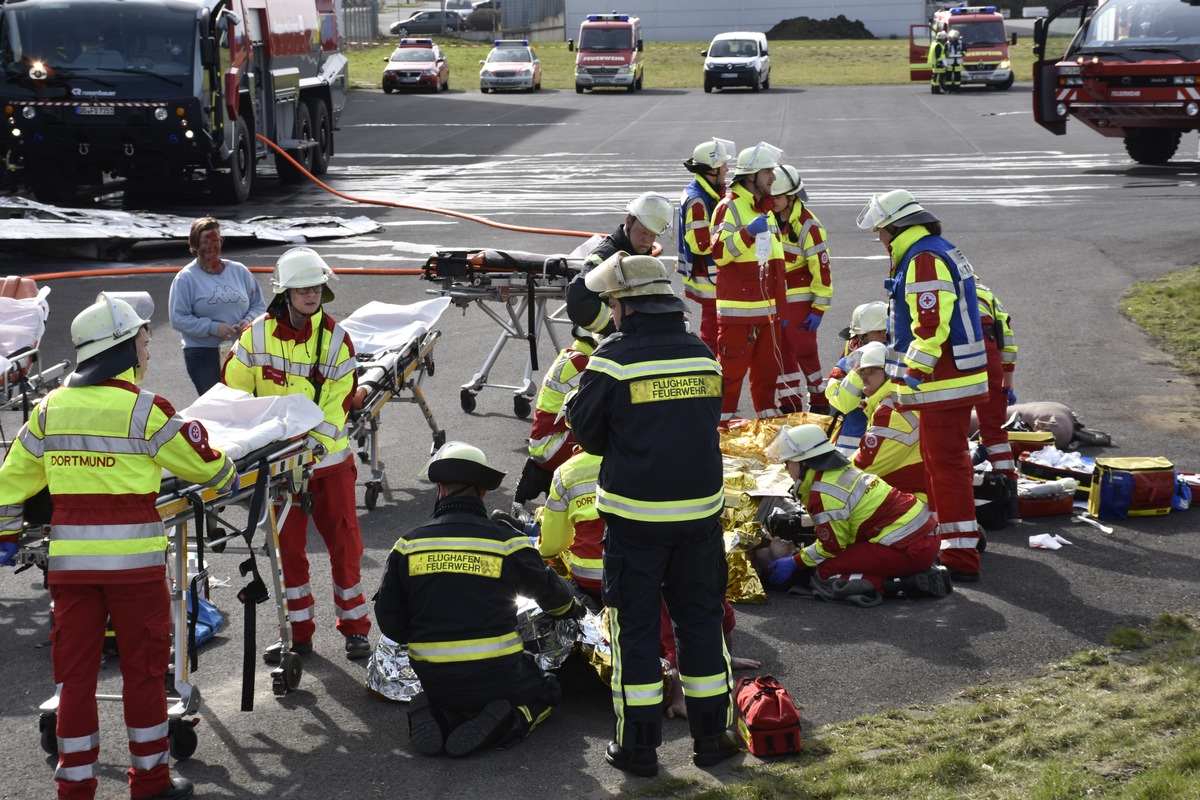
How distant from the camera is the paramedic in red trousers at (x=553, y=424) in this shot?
23.0 ft

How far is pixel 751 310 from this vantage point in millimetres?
9344

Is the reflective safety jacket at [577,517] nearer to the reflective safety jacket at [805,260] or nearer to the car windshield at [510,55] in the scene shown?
the reflective safety jacket at [805,260]

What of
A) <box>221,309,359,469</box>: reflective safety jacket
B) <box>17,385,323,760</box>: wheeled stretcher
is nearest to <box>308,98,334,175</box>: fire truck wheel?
<box>221,309,359,469</box>: reflective safety jacket

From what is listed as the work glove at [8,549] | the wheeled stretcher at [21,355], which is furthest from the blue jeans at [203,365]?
the work glove at [8,549]

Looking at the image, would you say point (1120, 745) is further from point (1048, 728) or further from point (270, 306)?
point (270, 306)

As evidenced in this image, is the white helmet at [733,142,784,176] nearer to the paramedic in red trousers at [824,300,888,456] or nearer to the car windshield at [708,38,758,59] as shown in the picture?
the paramedic in red trousers at [824,300,888,456]

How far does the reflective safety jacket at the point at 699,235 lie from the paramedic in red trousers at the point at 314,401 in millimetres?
4044

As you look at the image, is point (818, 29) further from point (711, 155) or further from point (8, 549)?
point (8, 549)

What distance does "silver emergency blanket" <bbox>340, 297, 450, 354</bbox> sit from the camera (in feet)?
29.5

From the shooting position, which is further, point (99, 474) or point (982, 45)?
point (982, 45)

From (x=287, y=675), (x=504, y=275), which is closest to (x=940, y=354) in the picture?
(x=287, y=675)

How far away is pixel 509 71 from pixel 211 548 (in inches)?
1543

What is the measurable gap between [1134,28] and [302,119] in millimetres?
14083

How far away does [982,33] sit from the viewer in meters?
42.2
